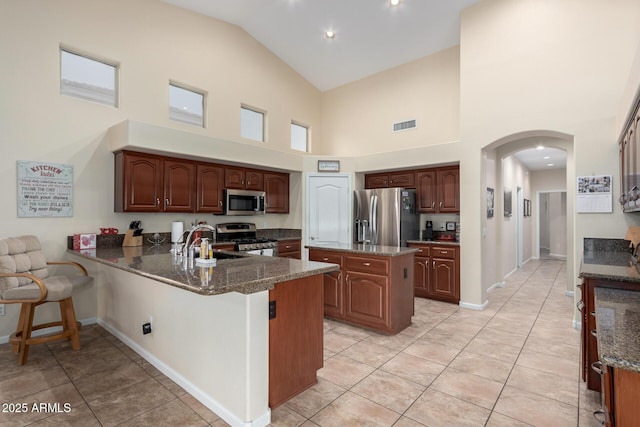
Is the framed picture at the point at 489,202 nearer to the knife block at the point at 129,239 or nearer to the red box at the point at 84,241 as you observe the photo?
the knife block at the point at 129,239

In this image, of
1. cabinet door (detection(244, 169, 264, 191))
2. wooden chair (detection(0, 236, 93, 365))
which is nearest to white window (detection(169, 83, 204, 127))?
cabinet door (detection(244, 169, 264, 191))

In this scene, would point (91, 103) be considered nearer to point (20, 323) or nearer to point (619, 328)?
point (20, 323)

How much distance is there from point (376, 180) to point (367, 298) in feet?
9.59

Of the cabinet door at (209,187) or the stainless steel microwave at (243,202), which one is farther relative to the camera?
the stainless steel microwave at (243,202)

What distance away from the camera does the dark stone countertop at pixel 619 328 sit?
1006 mm

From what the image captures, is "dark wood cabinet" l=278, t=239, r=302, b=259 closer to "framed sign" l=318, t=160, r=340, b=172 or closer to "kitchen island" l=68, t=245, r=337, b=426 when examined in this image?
"framed sign" l=318, t=160, r=340, b=172

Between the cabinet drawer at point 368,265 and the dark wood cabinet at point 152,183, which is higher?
the dark wood cabinet at point 152,183

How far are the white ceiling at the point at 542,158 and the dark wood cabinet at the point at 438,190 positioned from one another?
2756 mm

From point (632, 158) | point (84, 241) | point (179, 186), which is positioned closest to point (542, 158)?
point (632, 158)

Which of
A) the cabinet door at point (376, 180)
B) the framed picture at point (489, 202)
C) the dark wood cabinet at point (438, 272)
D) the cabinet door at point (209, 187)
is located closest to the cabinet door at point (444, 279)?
the dark wood cabinet at point (438, 272)

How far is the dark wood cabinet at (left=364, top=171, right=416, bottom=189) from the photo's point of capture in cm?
567

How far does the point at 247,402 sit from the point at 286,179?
4.49 m

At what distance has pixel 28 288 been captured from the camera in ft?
9.58

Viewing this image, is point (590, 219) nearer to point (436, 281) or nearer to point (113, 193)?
point (436, 281)
